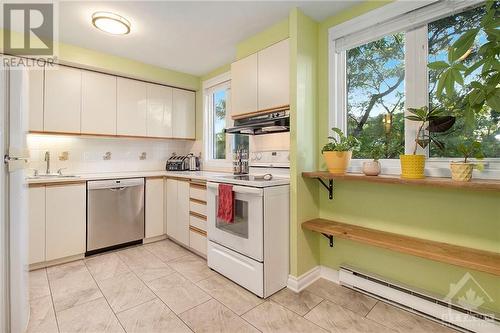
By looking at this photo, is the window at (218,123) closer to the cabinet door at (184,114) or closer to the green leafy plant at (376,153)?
the cabinet door at (184,114)

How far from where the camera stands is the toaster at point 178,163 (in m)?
3.73

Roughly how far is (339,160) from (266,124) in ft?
2.44

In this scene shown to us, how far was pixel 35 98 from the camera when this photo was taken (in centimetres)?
263

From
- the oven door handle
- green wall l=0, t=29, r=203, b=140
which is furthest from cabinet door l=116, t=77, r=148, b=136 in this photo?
the oven door handle

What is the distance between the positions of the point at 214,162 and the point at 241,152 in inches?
37.4

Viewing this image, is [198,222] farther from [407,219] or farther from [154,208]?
[407,219]

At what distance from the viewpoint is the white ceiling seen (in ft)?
6.73

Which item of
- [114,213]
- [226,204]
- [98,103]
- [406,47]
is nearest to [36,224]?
[114,213]

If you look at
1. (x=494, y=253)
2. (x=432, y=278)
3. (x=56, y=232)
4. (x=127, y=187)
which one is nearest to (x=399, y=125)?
(x=494, y=253)

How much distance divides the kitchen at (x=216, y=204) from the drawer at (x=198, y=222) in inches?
0.9

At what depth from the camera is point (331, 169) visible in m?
2.02

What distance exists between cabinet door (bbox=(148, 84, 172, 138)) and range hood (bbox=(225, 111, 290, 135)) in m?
1.43

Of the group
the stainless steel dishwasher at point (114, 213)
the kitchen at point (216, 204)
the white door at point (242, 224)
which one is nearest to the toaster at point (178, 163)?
the kitchen at point (216, 204)

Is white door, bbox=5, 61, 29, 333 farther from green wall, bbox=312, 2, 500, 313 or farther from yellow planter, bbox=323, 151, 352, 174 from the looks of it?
yellow planter, bbox=323, 151, 352, 174
